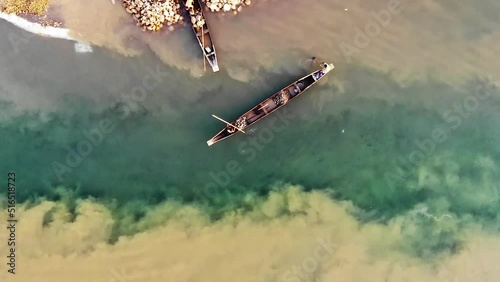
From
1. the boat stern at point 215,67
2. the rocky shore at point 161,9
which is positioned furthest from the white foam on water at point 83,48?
the boat stern at point 215,67

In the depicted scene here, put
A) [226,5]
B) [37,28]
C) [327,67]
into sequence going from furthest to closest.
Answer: [37,28], [226,5], [327,67]

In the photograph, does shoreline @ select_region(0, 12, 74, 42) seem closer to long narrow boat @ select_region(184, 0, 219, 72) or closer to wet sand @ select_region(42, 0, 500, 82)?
wet sand @ select_region(42, 0, 500, 82)

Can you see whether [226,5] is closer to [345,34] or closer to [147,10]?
[147,10]

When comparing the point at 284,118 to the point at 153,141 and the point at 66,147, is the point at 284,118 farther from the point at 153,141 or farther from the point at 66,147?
the point at 66,147

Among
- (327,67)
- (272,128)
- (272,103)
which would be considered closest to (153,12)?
(272,103)

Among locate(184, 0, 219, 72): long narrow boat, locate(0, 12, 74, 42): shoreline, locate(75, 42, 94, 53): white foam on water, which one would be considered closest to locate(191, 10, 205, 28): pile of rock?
locate(184, 0, 219, 72): long narrow boat

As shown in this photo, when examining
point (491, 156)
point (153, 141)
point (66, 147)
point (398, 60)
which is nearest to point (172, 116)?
point (153, 141)
